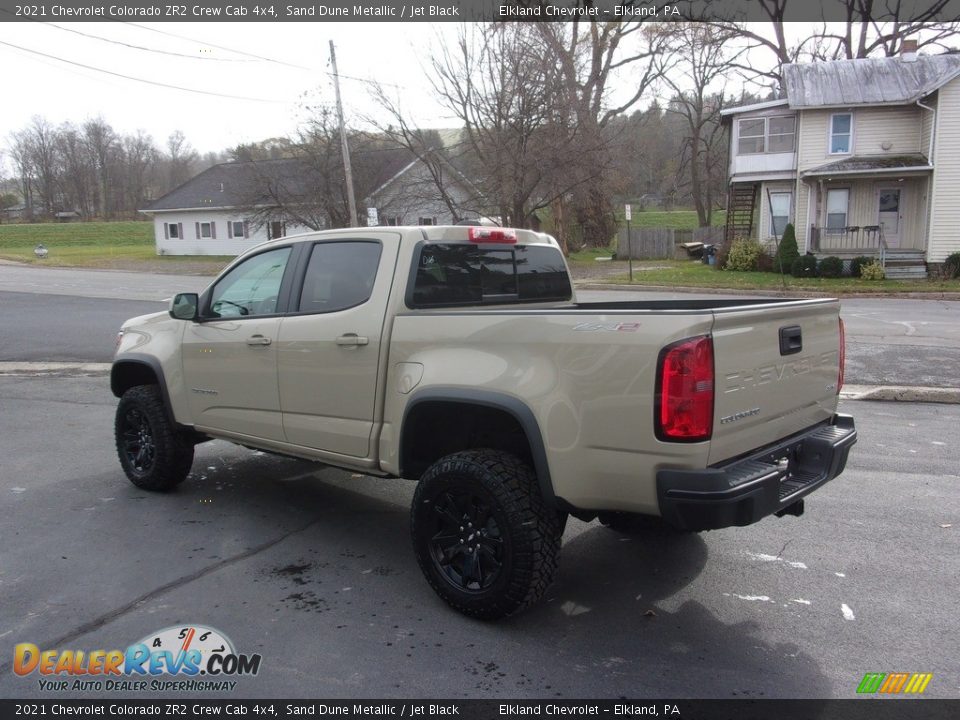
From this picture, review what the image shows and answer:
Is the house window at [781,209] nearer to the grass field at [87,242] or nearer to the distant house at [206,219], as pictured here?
the distant house at [206,219]

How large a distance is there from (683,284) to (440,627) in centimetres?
2296

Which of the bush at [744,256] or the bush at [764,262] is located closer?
the bush at [764,262]

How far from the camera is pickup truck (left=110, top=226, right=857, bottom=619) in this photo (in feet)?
10.2

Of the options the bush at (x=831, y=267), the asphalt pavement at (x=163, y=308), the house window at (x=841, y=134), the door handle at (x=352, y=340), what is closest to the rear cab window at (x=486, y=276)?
the door handle at (x=352, y=340)

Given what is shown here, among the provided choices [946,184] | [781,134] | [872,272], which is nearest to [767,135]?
[781,134]

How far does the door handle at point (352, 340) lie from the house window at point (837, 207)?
1155 inches

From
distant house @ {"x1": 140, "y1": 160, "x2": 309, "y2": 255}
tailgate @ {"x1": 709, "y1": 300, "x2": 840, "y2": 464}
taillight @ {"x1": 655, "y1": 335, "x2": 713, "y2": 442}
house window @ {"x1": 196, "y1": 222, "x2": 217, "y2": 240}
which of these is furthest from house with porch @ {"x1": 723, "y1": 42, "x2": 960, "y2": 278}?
house window @ {"x1": 196, "y1": 222, "x2": 217, "y2": 240}

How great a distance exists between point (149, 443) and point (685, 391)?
13.8ft

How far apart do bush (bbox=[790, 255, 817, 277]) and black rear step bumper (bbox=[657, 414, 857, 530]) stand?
2573 centimetres

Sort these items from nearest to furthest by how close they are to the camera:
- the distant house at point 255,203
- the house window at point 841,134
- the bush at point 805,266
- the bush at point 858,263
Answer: the bush at point 858,263
the bush at point 805,266
the house window at point 841,134
the distant house at point 255,203

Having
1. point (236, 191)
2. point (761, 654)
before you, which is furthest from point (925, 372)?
point (236, 191)

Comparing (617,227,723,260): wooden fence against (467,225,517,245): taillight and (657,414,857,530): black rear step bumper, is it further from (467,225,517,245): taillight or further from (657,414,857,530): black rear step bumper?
(657,414,857,530): black rear step bumper

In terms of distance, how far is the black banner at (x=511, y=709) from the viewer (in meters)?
2.89

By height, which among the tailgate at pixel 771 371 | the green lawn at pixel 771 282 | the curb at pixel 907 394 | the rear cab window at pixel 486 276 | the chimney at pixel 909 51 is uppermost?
the chimney at pixel 909 51
